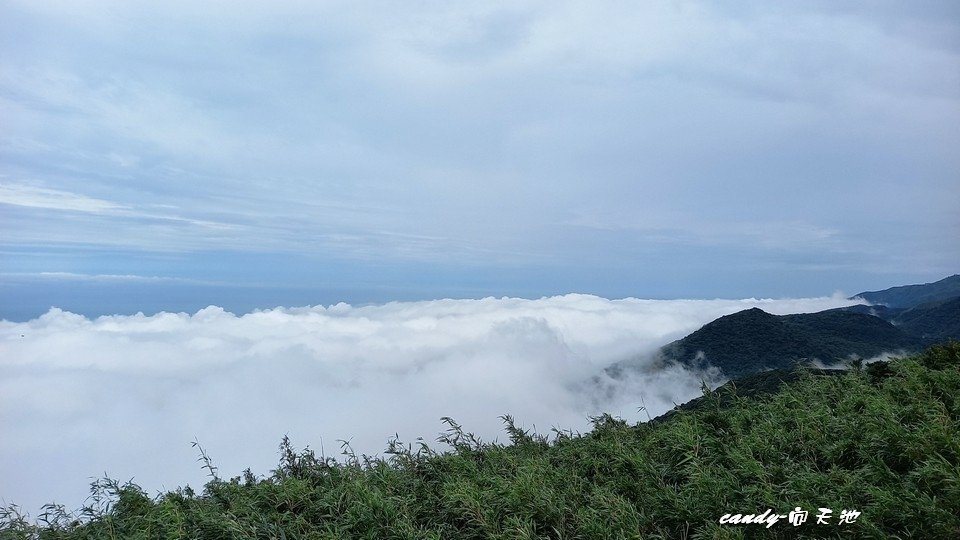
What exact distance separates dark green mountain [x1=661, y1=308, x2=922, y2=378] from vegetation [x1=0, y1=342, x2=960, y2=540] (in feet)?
138

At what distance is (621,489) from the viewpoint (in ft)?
21.0

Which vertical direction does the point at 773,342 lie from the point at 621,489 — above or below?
below

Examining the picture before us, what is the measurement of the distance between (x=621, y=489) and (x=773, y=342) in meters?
49.3

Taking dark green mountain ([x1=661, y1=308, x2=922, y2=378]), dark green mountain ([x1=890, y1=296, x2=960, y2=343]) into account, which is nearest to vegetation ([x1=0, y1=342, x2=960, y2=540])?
dark green mountain ([x1=661, y1=308, x2=922, y2=378])

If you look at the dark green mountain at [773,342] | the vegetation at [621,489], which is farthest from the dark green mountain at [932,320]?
the vegetation at [621,489]

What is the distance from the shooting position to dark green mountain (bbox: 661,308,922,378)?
4778 centimetres

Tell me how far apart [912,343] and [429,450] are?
64386 millimetres

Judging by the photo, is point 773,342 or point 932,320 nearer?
point 773,342

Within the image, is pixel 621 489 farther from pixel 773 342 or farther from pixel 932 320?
pixel 932 320

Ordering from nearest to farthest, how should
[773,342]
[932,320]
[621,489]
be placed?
[621,489] → [773,342] → [932,320]

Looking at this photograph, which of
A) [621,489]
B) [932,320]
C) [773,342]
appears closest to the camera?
[621,489]

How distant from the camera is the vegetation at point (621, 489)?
514 cm

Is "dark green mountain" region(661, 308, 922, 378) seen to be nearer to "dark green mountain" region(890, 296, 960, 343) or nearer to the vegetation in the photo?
"dark green mountain" region(890, 296, 960, 343)

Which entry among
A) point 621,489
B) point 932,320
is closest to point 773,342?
point 932,320
